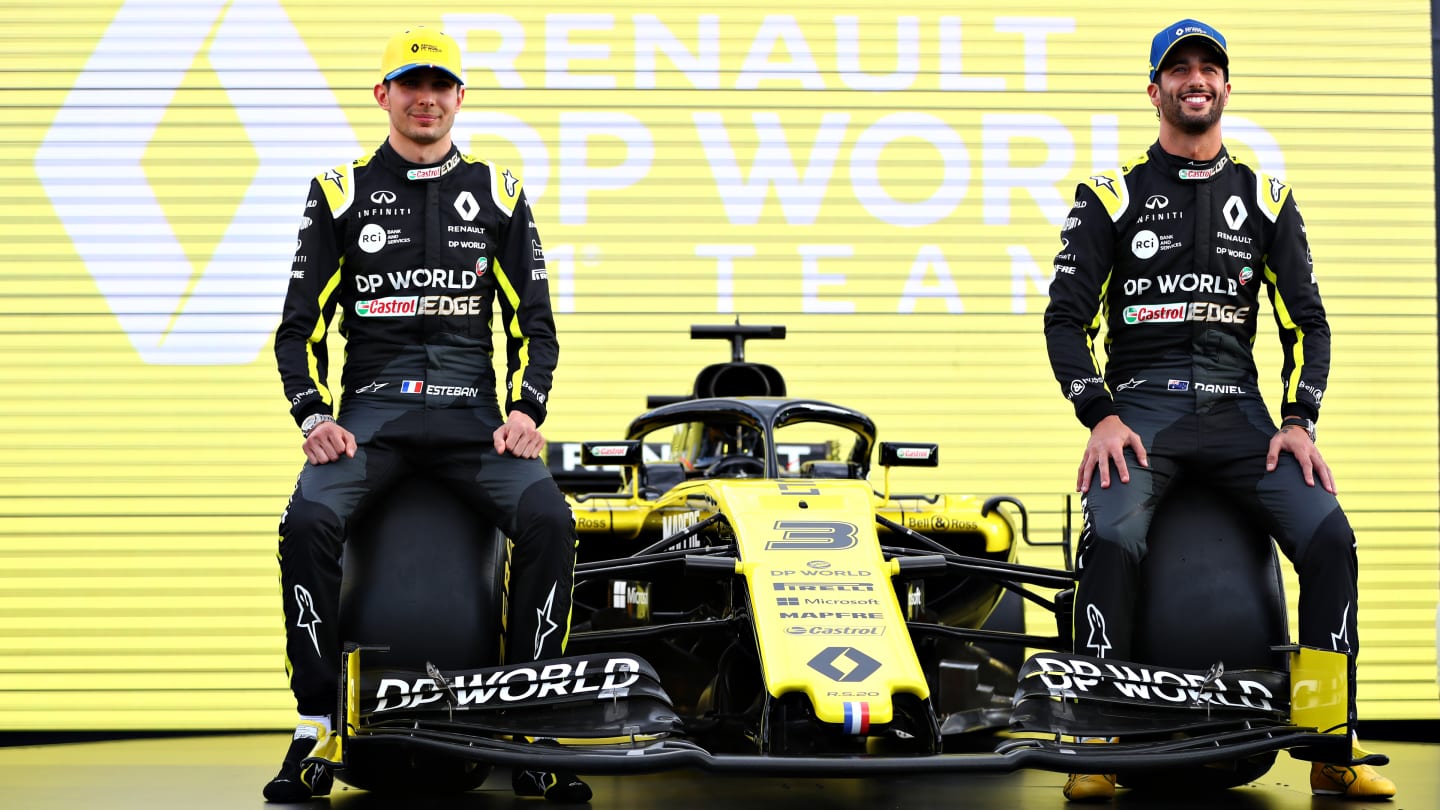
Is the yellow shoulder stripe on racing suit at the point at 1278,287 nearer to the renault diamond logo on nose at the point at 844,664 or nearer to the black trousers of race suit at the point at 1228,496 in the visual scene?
the black trousers of race suit at the point at 1228,496

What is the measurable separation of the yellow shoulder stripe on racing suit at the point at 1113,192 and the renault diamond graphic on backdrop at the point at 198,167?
517cm

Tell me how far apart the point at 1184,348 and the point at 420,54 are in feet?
8.18

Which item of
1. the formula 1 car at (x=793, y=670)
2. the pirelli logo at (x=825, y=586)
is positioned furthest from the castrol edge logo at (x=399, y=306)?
the pirelli logo at (x=825, y=586)

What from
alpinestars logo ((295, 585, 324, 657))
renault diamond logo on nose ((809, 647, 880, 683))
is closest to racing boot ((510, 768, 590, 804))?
alpinestars logo ((295, 585, 324, 657))

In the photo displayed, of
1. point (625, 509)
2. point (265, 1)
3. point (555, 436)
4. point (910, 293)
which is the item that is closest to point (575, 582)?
point (625, 509)

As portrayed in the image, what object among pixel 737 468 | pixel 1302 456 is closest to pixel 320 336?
pixel 737 468

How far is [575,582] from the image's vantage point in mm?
4672

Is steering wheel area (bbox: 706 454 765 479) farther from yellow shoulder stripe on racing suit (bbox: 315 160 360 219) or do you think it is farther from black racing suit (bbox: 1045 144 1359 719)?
yellow shoulder stripe on racing suit (bbox: 315 160 360 219)

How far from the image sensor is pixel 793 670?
3.81 metres

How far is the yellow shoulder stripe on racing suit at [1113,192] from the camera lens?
463cm

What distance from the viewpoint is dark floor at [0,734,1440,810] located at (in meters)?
4.69

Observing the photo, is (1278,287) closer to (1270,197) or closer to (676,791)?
(1270,197)

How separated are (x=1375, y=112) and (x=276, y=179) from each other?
6.43 metres

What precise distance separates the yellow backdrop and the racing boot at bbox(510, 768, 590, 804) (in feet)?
12.7
